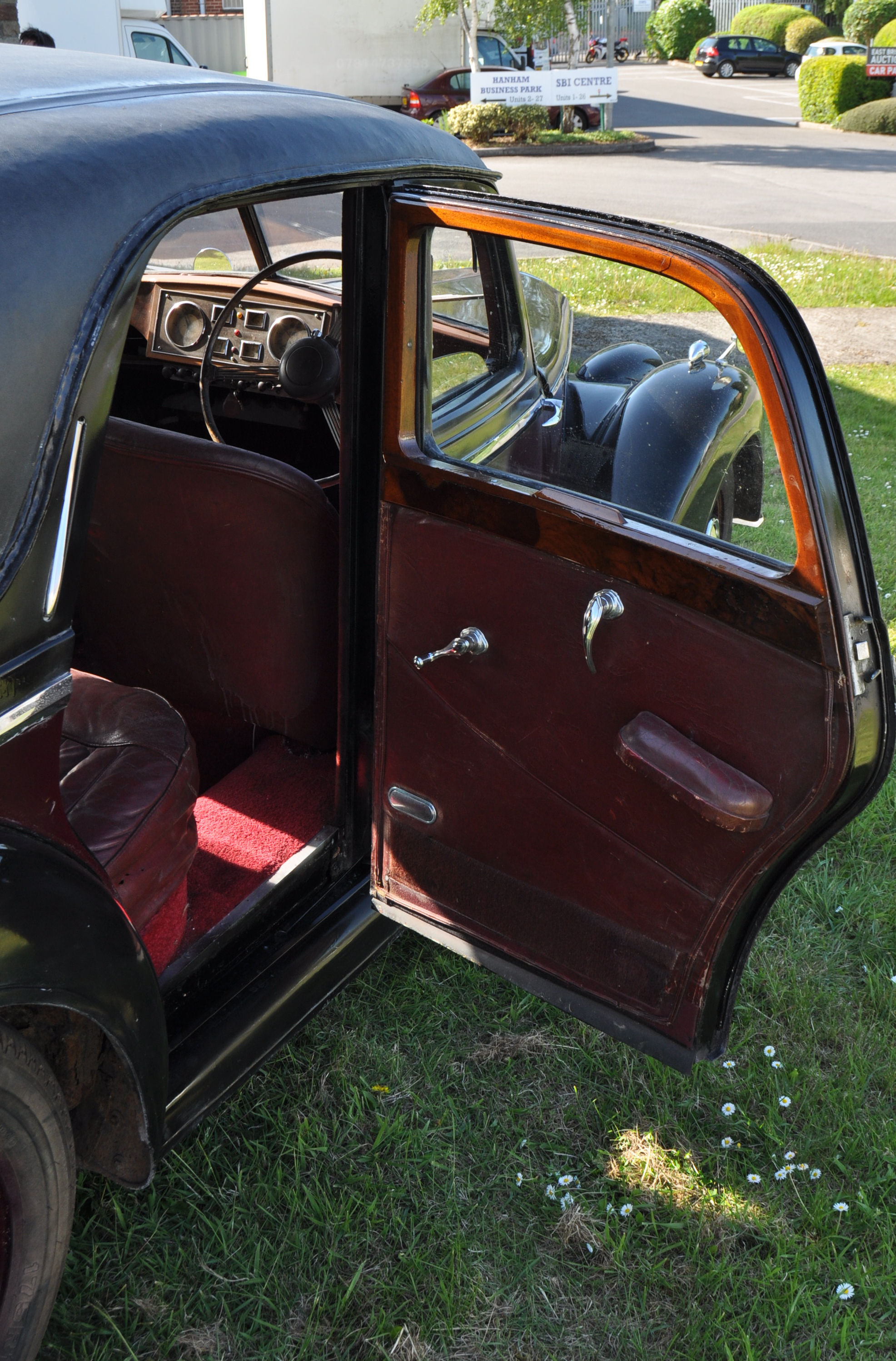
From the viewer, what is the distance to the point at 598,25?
1435 inches

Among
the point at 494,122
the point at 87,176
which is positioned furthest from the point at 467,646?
the point at 494,122

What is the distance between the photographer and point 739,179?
1527 cm

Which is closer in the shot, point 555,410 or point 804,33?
point 555,410

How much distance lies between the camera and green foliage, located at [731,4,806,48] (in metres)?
34.1

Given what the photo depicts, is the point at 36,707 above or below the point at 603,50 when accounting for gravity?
below

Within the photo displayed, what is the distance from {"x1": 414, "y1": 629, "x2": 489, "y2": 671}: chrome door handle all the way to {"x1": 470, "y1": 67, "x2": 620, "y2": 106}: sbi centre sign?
55.1 feet

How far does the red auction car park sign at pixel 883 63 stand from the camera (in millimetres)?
22312

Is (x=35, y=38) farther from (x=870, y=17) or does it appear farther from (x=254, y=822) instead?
(x=870, y=17)

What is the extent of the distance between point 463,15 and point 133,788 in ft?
65.3

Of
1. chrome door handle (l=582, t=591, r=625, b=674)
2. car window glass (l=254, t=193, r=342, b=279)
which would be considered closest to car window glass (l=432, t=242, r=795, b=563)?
chrome door handle (l=582, t=591, r=625, b=674)

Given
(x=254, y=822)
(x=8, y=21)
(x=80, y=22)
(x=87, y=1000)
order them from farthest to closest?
(x=80, y=22)
(x=8, y=21)
(x=254, y=822)
(x=87, y=1000)

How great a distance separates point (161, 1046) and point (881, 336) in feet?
26.0

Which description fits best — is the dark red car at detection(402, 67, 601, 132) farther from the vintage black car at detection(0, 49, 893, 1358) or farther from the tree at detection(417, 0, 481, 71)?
the vintage black car at detection(0, 49, 893, 1358)

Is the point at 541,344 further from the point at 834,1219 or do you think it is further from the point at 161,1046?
the point at 834,1219
